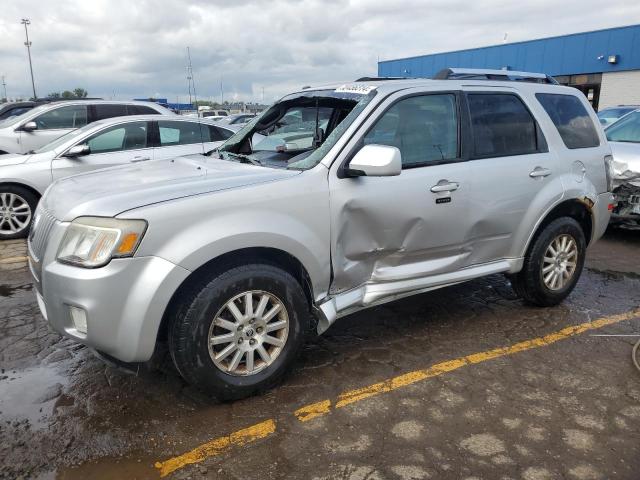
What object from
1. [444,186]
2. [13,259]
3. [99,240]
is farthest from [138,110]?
[99,240]

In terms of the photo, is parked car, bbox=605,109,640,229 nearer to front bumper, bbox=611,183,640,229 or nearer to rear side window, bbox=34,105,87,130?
front bumper, bbox=611,183,640,229

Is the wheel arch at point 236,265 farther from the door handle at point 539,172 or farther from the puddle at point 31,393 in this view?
the door handle at point 539,172

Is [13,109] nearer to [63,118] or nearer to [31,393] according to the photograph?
[63,118]

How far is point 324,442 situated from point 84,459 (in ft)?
3.90

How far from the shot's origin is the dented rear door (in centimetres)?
332

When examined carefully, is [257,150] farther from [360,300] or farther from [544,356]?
[544,356]

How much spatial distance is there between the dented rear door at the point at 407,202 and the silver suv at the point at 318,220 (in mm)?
10

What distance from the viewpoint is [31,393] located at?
10.6ft

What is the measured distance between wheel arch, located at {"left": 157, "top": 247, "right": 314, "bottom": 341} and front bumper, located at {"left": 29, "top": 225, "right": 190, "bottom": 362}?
4.2 inches

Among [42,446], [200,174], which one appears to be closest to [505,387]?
[200,174]

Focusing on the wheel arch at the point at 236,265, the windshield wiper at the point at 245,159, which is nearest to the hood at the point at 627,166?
the windshield wiper at the point at 245,159

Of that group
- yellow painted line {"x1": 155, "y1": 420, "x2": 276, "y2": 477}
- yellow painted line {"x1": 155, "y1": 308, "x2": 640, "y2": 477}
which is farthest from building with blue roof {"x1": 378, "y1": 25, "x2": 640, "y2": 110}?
yellow painted line {"x1": 155, "y1": 420, "x2": 276, "y2": 477}

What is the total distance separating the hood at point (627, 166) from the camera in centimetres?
662

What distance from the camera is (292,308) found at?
3.13 meters
